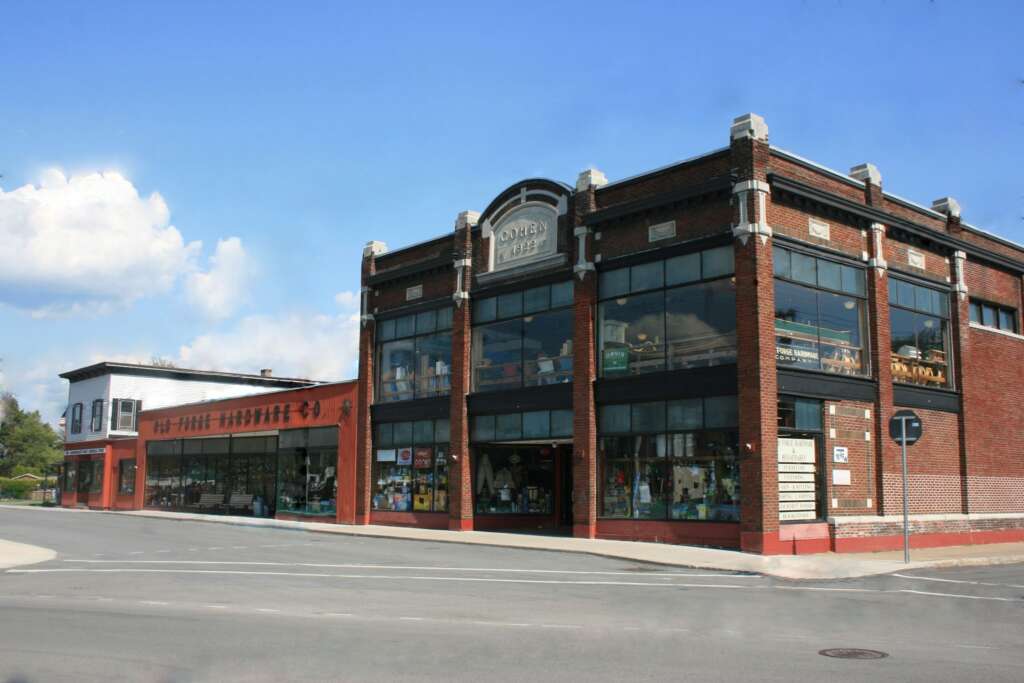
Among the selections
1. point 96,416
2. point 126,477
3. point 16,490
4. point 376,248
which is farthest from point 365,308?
point 16,490

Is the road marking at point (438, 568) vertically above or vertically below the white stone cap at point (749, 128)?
below

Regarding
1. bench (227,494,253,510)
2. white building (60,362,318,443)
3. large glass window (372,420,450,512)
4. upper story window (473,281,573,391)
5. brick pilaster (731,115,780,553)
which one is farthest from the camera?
white building (60,362,318,443)

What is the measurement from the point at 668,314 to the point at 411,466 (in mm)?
12450

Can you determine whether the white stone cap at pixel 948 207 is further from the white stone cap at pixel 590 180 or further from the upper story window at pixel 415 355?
the upper story window at pixel 415 355

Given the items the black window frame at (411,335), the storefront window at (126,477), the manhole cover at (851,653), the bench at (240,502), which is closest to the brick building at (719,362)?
the black window frame at (411,335)

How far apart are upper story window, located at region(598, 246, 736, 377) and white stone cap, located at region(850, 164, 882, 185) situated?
5469mm

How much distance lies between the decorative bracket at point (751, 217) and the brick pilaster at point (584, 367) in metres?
5.16

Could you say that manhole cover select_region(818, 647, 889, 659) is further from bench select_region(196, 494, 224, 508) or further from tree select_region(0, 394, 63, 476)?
tree select_region(0, 394, 63, 476)

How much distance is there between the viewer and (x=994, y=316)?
1259 inches

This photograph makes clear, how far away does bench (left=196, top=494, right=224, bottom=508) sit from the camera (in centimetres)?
4584

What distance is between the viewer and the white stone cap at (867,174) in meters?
27.1

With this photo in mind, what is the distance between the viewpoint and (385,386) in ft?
119

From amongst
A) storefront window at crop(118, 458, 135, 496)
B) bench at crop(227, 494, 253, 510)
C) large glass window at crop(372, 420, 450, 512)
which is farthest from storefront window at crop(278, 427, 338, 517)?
storefront window at crop(118, 458, 135, 496)

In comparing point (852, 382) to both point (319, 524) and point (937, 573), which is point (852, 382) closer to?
point (937, 573)
